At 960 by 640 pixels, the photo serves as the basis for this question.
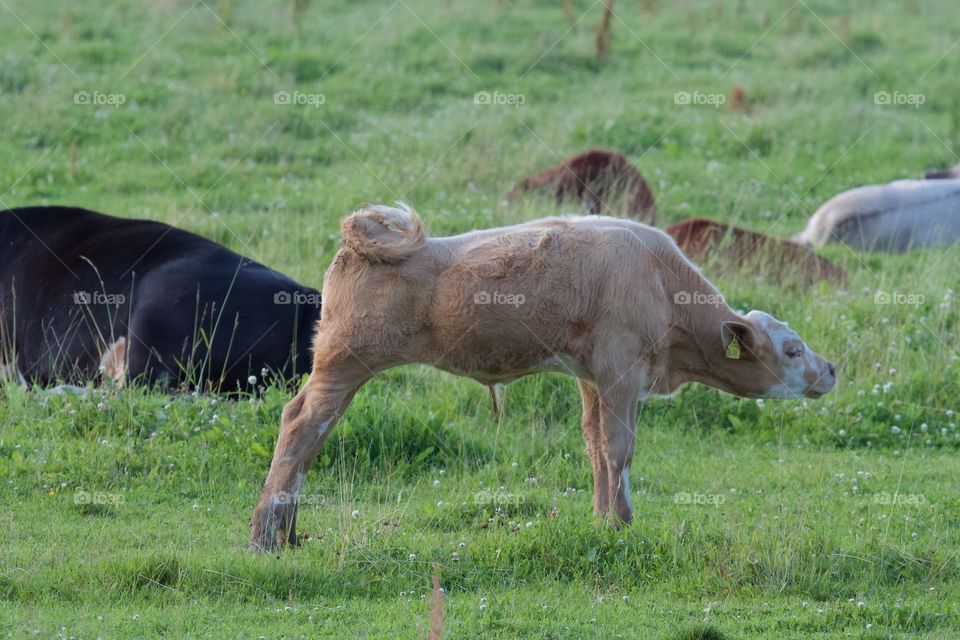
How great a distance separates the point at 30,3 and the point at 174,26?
2.47 m

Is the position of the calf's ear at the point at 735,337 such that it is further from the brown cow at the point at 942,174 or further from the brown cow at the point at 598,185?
the brown cow at the point at 942,174

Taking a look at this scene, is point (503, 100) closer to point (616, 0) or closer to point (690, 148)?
point (690, 148)

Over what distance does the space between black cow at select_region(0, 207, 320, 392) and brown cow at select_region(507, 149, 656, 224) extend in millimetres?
4528

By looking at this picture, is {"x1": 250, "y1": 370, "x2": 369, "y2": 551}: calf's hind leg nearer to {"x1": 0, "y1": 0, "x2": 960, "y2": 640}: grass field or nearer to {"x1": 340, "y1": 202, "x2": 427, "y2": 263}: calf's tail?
{"x1": 0, "y1": 0, "x2": 960, "y2": 640}: grass field

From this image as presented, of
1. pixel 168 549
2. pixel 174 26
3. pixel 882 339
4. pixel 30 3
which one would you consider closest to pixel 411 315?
pixel 168 549

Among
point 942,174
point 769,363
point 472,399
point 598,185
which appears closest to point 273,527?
point 769,363

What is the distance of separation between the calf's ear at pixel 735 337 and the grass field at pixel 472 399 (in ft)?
2.81

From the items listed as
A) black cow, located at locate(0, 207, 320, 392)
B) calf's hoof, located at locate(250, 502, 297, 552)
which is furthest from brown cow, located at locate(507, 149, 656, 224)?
calf's hoof, located at locate(250, 502, 297, 552)

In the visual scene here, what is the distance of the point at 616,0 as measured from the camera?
21.1 meters

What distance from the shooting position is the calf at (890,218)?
13.6 meters

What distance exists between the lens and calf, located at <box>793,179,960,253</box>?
44.5 feet

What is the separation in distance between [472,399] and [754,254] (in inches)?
142

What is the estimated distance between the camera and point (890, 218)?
13.7m

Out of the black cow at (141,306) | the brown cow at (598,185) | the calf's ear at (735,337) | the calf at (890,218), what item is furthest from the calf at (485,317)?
the calf at (890,218)
